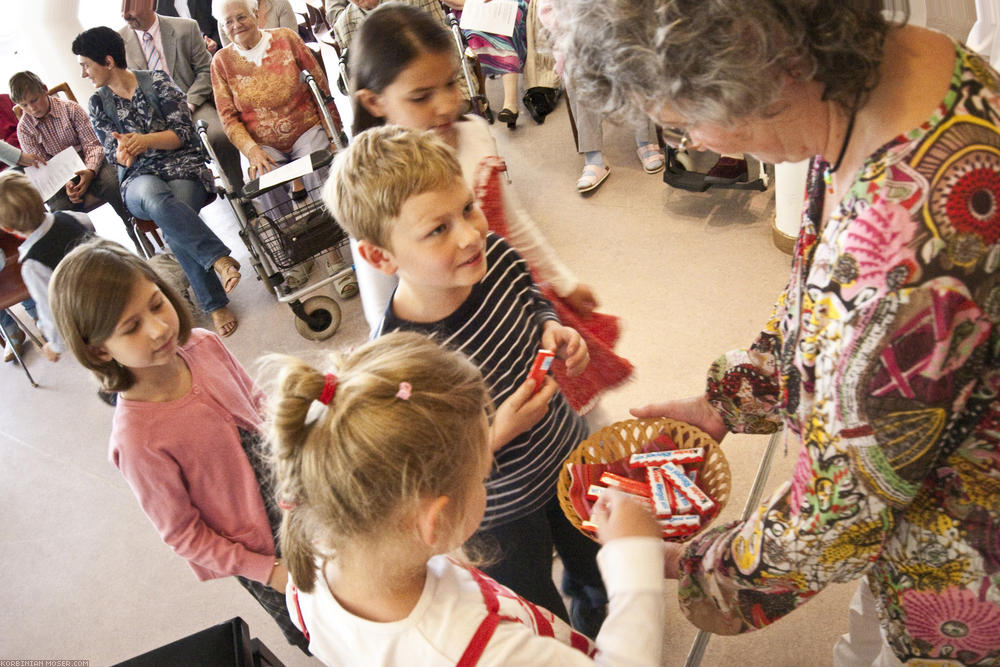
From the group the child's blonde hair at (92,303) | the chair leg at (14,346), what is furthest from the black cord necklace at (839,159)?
the chair leg at (14,346)

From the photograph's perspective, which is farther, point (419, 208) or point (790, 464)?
point (790, 464)

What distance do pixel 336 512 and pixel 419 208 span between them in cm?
62

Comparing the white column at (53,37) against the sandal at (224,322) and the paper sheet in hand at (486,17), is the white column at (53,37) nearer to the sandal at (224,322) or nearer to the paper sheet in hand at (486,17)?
the sandal at (224,322)

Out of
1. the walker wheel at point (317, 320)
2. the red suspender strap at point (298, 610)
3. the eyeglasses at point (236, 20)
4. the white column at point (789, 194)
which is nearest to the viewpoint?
the red suspender strap at point (298, 610)

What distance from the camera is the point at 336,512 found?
97 centimetres

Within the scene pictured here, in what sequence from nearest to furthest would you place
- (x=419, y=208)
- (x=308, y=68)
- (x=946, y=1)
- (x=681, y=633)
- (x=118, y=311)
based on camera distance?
(x=419, y=208) → (x=118, y=311) → (x=681, y=633) → (x=946, y=1) → (x=308, y=68)

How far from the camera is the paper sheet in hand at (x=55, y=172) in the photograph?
4.20m

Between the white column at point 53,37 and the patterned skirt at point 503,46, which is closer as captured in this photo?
the patterned skirt at point 503,46

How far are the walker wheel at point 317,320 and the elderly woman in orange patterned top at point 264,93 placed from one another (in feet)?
2.70

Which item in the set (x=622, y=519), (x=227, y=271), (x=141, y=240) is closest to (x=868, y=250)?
(x=622, y=519)

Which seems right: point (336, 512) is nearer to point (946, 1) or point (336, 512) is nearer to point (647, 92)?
point (647, 92)

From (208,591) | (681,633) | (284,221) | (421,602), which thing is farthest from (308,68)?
(421,602)

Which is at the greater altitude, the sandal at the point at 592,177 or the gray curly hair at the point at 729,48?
the gray curly hair at the point at 729,48

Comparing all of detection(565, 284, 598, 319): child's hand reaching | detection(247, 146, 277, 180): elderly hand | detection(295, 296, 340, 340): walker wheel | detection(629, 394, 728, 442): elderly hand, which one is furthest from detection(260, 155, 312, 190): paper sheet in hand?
detection(629, 394, 728, 442): elderly hand
